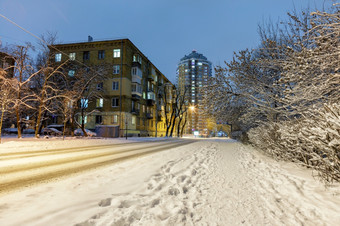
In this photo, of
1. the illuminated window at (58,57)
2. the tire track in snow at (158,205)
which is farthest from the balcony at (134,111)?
the tire track in snow at (158,205)

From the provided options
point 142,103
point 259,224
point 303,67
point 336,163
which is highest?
point 142,103

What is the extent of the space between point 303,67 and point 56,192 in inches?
266

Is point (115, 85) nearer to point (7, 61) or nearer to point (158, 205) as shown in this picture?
point (7, 61)

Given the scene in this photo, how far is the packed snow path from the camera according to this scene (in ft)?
8.63

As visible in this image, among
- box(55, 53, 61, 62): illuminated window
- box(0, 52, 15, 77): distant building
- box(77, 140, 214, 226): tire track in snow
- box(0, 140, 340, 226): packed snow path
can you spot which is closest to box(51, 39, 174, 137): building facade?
box(55, 53, 61, 62): illuminated window

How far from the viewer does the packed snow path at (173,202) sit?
2629 mm

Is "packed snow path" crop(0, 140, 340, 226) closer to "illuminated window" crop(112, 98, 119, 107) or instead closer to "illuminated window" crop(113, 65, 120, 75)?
"illuminated window" crop(112, 98, 119, 107)

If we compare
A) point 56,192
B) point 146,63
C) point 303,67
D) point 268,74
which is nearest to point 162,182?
point 56,192

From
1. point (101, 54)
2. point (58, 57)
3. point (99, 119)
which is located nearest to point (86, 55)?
point (101, 54)

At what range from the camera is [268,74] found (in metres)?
11.7

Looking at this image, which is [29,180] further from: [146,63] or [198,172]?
[146,63]

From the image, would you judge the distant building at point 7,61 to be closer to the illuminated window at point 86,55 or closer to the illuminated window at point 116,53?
the illuminated window at point 86,55

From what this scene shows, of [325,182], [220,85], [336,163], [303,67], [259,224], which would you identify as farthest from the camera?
[220,85]

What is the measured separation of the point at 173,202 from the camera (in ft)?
10.7
